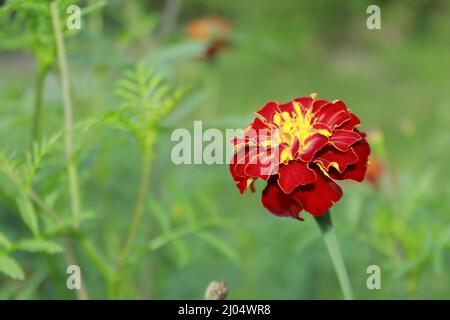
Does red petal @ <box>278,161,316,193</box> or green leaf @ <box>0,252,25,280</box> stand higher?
red petal @ <box>278,161,316,193</box>

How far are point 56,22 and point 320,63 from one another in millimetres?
3675

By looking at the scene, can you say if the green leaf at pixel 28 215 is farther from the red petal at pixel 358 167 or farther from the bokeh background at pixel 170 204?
the red petal at pixel 358 167

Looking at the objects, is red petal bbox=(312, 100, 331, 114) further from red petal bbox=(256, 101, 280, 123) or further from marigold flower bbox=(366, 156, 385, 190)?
marigold flower bbox=(366, 156, 385, 190)

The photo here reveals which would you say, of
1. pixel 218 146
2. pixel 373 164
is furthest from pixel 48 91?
pixel 373 164

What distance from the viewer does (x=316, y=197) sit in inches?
18.9

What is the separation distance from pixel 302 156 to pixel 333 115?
0.04 meters

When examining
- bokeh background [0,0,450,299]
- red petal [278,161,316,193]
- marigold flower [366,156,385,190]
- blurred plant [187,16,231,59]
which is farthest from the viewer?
blurred plant [187,16,231,59]

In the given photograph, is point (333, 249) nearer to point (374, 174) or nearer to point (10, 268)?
point (10, 268)

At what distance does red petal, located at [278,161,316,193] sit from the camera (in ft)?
1.54

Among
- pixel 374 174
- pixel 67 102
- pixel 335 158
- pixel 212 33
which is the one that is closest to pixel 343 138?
pixel 335 158

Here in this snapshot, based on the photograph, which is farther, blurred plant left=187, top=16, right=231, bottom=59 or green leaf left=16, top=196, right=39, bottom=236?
blurred plant left=187, top=16, right=231, bottom=59

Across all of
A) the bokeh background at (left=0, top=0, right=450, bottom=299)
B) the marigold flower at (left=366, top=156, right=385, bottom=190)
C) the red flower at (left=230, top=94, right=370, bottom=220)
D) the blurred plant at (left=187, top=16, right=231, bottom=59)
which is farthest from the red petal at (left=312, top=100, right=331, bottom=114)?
the blurred plant at (left=187, top=16, right=231, bottom=59)

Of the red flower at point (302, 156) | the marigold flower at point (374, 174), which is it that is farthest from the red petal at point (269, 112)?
the marigold flower at point (374, 174)

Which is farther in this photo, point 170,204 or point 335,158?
point 170,204
